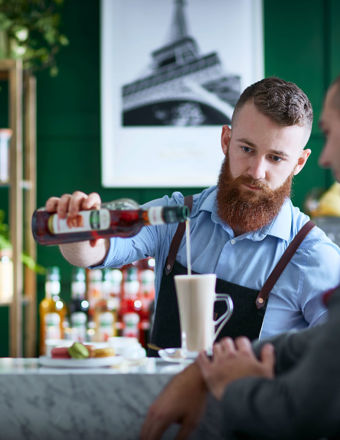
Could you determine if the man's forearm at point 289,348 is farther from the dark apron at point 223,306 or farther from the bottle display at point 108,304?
the bottle display at point 108,304

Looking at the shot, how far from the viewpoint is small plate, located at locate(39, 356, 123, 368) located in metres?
1.12

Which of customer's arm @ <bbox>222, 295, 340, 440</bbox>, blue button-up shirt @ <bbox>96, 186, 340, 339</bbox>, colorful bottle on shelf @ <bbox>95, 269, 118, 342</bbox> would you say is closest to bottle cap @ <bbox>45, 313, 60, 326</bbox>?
colorful bottle on shelf @ <bbox>95, 269, 118, 342</bbox>

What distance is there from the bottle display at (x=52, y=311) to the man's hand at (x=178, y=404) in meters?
2.14

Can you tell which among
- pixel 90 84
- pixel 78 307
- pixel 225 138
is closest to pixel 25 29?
pixel 90 84

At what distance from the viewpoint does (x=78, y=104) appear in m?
3.47

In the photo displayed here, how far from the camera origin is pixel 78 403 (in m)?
1.06

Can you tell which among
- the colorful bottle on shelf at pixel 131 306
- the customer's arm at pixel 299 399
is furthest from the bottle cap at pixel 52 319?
the customer's arm at pixel 299 399

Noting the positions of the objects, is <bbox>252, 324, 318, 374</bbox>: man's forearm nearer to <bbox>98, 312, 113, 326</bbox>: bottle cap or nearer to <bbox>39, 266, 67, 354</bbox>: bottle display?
<bbox>98, 312, 113, 326</bbox>: bottle cap

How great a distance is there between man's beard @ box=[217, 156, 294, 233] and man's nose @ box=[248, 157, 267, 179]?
3 centimetres

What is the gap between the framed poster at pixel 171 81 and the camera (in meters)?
3.40

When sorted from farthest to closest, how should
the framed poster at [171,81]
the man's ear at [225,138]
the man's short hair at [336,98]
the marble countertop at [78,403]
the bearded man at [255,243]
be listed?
the framed poster at [171,81] < the man's ear at [225,138] < the bearded man at [255,243] < the marble countertop at [78,403] < the man's short hair at [336,98]

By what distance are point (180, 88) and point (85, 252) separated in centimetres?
206

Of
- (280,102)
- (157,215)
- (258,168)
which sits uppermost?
(280,102)

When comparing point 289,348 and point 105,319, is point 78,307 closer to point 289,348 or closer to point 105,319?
point 105,319
